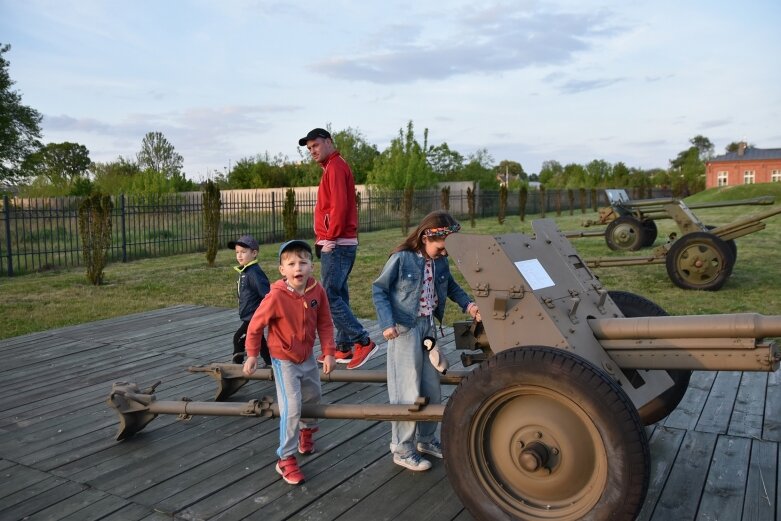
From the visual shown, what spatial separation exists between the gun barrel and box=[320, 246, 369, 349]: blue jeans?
8.92 feet

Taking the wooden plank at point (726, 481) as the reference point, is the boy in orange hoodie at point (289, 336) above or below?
above

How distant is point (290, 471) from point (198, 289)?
27.3 feet

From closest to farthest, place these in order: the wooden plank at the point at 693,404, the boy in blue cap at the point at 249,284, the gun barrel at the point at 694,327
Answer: the gun barrel at the point at 694,327 → the wooden plank at the point at 693,404 → the boy in blue cap at the point at 249,284

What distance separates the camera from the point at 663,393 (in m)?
3.76

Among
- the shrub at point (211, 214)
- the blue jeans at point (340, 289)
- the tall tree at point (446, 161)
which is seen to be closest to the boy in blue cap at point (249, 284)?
the blue jeans at point (340, 289)

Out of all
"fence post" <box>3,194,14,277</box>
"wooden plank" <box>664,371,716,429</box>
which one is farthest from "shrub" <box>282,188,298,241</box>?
"wooden plank" <box>664,371,716,429</box>

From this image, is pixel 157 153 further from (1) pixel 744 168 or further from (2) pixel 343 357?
(1) pixel 744 168

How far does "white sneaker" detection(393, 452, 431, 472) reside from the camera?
11.5 feet

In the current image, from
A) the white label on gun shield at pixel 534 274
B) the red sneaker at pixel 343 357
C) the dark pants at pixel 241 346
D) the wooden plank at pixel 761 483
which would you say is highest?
the white label on gun shield at pixel 534 274

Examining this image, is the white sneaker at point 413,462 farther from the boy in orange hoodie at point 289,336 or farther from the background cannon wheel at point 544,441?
the background cannon wheel at point 544,441

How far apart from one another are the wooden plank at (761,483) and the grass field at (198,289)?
14.9ft

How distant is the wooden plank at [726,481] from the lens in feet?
9.71

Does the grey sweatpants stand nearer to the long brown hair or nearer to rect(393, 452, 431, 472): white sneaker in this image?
rect(393, 452, 431, 472): white sneaker

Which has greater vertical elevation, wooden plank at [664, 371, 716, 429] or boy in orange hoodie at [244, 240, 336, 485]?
boy in orange hoodie at [244, 240, 336, 485]
